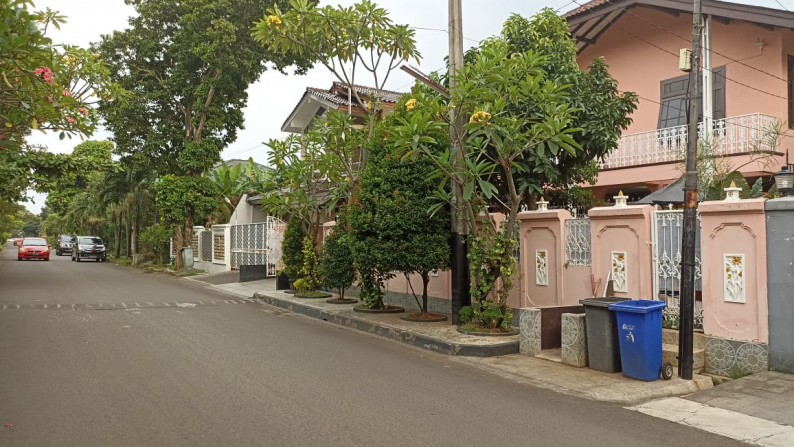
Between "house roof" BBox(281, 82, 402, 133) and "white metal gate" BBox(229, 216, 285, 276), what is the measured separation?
4453 millimetres

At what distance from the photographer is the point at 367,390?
6672 mm

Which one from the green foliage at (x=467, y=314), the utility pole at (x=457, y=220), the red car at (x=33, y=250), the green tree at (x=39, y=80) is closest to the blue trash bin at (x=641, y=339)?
the green foliage at (x=467, y=314)

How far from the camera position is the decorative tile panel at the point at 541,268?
10953 millimetres

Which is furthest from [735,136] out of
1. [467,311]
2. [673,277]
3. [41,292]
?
[41,292]

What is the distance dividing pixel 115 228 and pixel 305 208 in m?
37.0

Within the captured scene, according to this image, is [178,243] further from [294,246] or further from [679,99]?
[679,99]

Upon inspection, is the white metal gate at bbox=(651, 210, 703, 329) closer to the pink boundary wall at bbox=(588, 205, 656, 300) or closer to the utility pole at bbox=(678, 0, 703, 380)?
the pink boundary wall at bbox=(588, 205, 656, 300)

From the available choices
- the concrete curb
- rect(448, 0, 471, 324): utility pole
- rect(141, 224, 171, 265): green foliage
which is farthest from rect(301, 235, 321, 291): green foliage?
rect(141, 224, 171, 265): green foliage

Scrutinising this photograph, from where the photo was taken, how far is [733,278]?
7.77 m

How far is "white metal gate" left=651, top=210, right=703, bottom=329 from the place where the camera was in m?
8.69

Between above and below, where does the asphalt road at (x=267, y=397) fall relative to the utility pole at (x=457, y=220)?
below

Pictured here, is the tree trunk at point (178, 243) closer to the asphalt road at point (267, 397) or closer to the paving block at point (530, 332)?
the asphalt road at point (267, 397)

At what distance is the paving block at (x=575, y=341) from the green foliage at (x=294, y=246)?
9.71 metres

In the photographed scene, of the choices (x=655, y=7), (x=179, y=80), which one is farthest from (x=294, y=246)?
(x=179, y=80)
